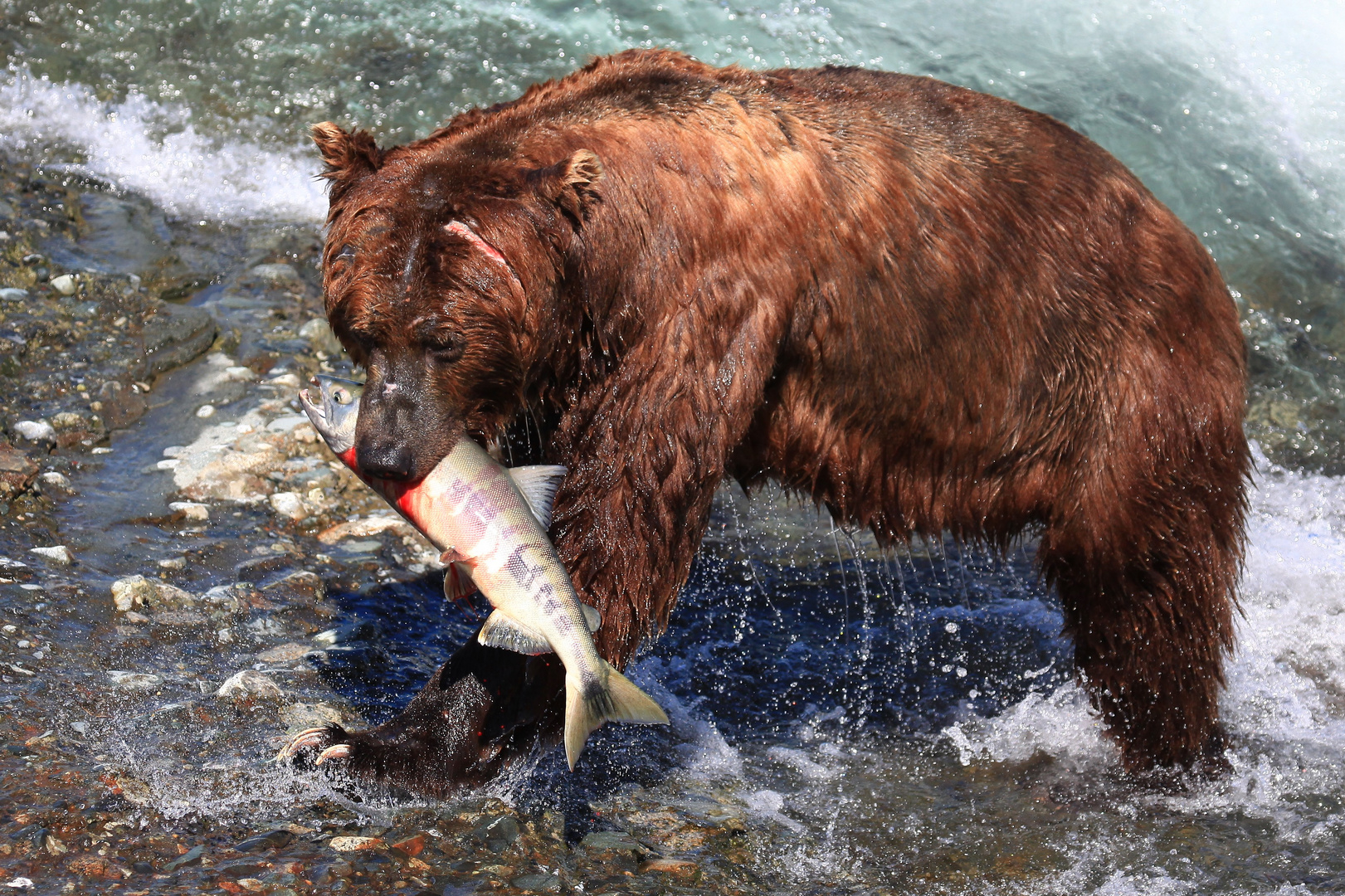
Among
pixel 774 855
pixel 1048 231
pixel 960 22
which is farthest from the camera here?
pixel 960 22

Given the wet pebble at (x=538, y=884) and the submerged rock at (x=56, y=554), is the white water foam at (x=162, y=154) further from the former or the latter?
the wet pebble at (x=538, y=884)

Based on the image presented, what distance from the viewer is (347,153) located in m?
3.50

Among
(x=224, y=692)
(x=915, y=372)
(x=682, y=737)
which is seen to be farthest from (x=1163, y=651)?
(x=224, y=692)

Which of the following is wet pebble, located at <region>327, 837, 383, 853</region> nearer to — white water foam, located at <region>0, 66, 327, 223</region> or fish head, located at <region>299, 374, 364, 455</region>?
fish head, located at <region>299, 374, 364, 455</region>

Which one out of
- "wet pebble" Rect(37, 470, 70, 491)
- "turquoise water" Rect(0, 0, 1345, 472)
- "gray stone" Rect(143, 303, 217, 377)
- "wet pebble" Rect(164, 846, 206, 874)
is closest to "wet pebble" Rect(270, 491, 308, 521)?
"wet pebble" Rect(37, 470, 70, 491)

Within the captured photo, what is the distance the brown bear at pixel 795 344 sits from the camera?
11.1 feet

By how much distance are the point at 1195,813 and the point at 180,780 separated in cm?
313

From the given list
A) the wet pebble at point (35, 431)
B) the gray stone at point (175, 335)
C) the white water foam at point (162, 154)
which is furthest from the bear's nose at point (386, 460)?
the white water foam at point (162, 154)

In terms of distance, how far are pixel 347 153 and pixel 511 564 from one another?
3.82ft

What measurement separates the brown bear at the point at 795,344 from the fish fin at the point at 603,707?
0.32 m

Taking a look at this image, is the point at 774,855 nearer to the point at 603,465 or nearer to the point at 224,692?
the point at 603,465

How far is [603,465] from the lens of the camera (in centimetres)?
357

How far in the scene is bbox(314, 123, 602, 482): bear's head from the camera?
327 cm

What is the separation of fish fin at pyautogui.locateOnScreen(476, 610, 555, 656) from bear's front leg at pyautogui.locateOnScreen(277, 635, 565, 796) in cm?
38
